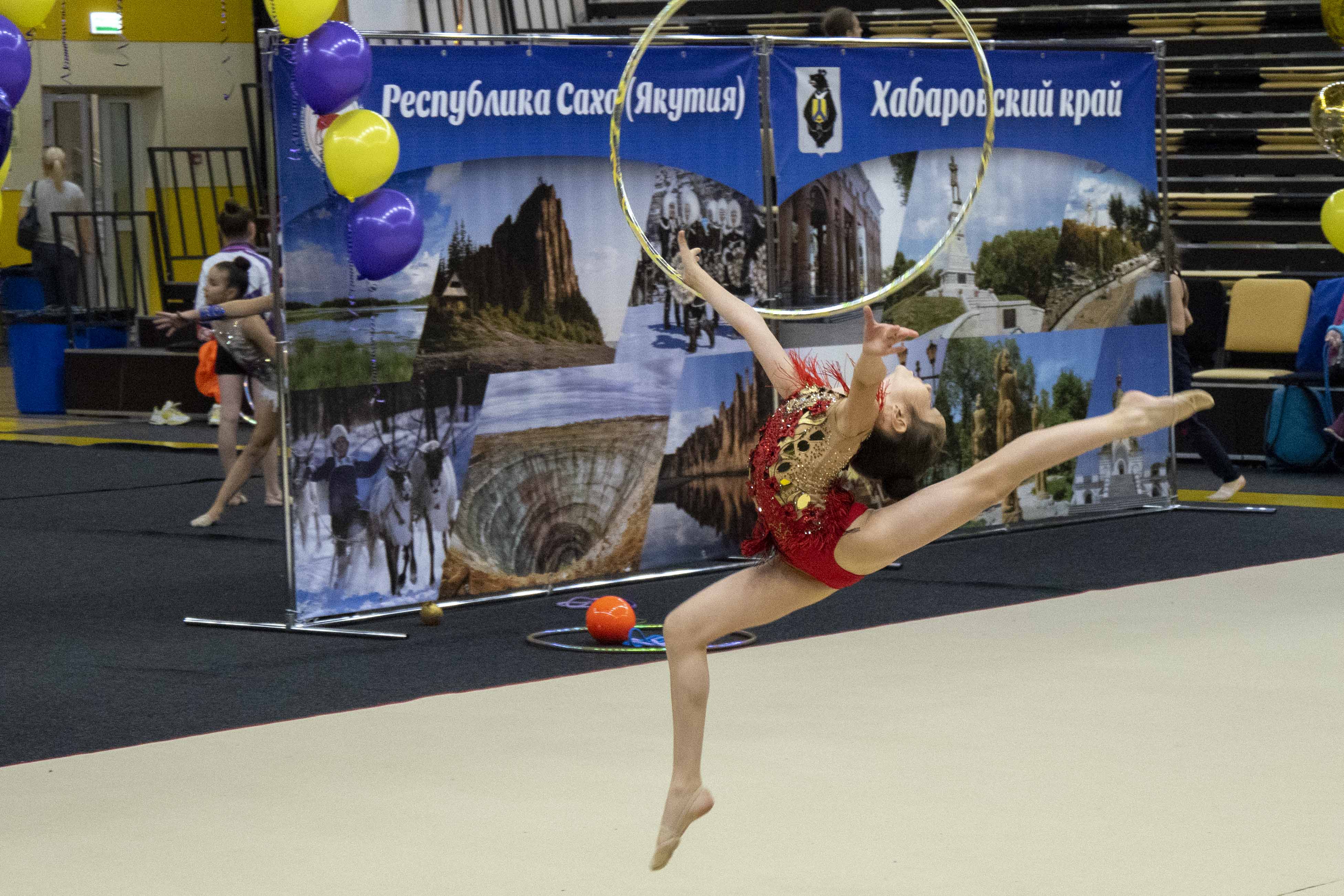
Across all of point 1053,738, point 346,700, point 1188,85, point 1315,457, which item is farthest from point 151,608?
point 1188,85

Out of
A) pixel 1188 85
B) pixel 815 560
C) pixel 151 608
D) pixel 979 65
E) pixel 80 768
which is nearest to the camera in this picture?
pixel 815 560

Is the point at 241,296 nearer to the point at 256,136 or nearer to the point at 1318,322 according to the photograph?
the point at 1318,322

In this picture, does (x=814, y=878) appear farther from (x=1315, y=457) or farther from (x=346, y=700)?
(x=1315, y=457)

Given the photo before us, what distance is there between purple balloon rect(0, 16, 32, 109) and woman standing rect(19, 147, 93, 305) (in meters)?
9.19

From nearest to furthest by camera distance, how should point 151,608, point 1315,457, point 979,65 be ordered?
1. point 979,65
2. point 151,608
3. point 1315,457

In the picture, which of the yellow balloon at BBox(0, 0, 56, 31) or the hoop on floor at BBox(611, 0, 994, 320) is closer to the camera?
the hoop on floor at BBox(611, 0, 994, 320)

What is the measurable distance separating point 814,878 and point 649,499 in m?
3.80

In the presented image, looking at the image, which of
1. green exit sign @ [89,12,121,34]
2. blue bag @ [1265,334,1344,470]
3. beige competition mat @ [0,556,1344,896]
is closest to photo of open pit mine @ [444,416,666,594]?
beige competition mat @ [0,556,1344,896]

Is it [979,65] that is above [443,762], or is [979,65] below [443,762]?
above

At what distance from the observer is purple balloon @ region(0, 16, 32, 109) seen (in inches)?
221

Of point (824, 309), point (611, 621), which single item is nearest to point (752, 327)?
point (824, 309)

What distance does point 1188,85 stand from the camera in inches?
560

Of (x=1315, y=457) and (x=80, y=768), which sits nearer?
(x=80, y=768)

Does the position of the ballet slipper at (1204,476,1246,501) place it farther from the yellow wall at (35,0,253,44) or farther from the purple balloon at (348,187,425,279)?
the yellow wall at (35,0,253,44)
